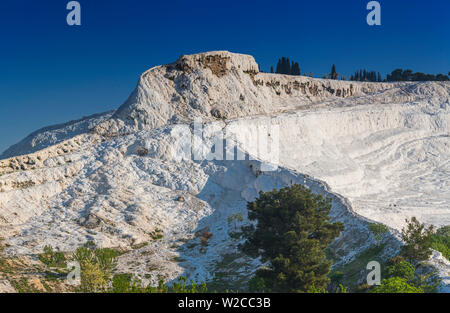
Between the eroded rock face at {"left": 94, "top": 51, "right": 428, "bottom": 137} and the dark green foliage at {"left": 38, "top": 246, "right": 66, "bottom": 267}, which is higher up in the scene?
the eroded rock face at {"left": 94, "top": 51, "right": 428, "bottom": 137}

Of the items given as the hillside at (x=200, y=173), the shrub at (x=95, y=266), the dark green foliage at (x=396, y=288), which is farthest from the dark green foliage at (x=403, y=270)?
the shrub at (x=95, y=266)

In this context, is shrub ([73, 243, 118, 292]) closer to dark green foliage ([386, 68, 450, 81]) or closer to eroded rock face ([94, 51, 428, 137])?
eroded rock face ([94, 51, 428, 137])

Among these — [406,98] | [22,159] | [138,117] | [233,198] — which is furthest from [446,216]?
[406,98]

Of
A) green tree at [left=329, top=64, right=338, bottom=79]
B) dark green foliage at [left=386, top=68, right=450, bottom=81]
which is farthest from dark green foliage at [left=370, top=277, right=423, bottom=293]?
dark green foliage at [left=386, top=68, right=450, bottom=81]

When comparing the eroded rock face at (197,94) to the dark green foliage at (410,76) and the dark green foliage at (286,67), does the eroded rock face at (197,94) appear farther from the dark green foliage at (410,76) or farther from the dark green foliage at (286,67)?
the dark green foliage at (410,76)

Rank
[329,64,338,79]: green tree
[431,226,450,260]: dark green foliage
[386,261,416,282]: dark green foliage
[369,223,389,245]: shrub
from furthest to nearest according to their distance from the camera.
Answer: [329,64,338,79]: green tree → [431,226,450,260]: dark green foliage → [369,223,389,245]: shrub → [386,261,416,282]: dark green foliage

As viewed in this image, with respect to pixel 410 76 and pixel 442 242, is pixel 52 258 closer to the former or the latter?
pixel 442 242
